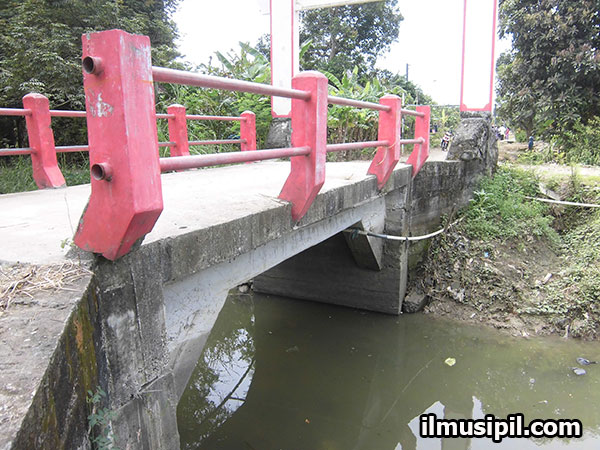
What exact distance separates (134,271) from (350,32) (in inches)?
762

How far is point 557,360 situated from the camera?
14.5 feet

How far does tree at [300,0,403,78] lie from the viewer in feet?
62.7

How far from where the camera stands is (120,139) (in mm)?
1543

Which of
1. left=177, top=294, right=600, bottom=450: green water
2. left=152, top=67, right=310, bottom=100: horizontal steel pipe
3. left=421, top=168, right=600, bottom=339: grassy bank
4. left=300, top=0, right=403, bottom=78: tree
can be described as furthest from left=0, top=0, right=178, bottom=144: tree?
left=300, top=0, right=403, bottom=78: tree

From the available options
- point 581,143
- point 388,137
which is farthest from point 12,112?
point 581,143

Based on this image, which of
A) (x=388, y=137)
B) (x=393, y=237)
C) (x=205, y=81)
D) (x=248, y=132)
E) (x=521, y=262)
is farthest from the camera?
(x=248, y=132)

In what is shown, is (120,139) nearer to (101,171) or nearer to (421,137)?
(101,171)

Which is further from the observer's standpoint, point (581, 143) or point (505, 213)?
point (581, 143)

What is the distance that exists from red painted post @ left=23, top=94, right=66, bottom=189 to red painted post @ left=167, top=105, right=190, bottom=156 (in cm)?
157

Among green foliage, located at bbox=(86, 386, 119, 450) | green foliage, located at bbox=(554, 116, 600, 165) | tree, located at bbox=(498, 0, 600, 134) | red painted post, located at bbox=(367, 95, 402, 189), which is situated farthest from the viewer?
tree, located at bbox=(498, 0, 600, 134)

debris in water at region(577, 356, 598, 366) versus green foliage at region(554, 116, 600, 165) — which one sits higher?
green foliage at region(554, 116, 600, 165)

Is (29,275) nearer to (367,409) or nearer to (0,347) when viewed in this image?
(0,347)

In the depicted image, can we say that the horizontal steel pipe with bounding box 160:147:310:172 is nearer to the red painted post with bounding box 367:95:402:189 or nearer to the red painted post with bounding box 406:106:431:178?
the red painted post with bounding box 367:95:402:189

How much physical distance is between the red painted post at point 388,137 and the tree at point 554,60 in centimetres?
737
